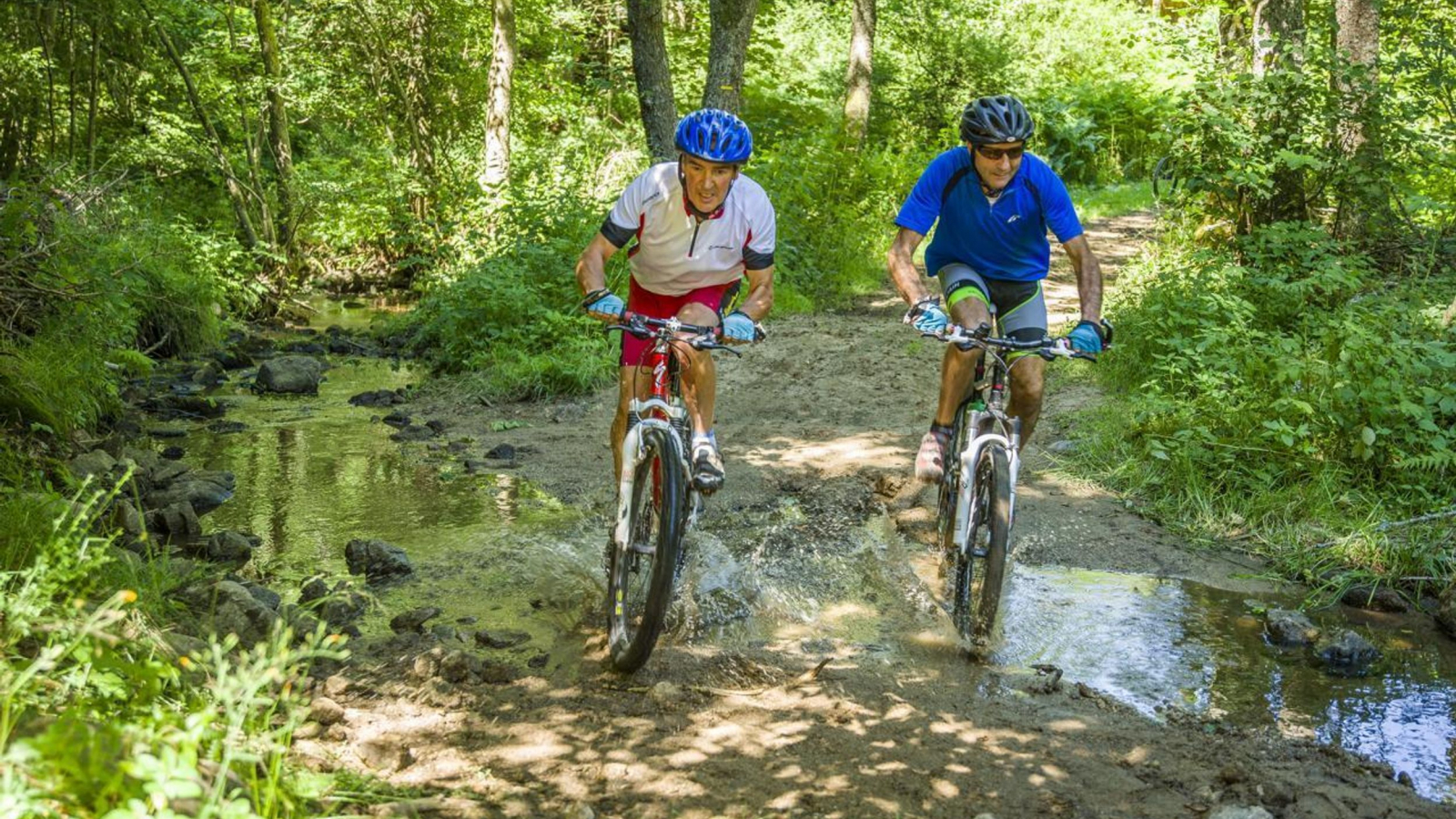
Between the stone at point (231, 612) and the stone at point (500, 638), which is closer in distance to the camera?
the stone at point (231, 612)

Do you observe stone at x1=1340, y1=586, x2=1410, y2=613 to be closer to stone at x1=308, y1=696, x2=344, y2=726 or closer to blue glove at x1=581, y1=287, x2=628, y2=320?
blue glove at x1=581, y1=287, x2=628, y2=320

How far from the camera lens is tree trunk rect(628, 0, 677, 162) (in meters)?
13.6

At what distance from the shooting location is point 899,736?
4.35 metres

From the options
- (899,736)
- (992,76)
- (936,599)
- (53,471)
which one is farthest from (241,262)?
(992,76)

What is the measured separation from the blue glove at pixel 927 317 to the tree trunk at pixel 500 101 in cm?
1104

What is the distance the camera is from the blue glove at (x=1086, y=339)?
5.20m

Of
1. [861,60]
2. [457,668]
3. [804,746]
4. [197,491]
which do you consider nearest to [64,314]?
[197,491]

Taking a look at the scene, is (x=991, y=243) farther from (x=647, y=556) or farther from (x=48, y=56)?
(x=48, y=56)

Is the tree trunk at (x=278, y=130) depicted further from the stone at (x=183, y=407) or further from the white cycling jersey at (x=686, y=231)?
the white cycling jersey at (x=686, y=231)

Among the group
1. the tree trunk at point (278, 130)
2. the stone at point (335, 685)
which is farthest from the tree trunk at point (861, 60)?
the stone at point (335, 685)

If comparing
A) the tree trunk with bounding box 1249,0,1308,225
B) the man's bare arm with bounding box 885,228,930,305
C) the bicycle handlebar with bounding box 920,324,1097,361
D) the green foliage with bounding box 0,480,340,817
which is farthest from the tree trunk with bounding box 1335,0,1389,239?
the green foliage with bounding box 0,480,340,817

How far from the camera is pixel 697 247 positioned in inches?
215

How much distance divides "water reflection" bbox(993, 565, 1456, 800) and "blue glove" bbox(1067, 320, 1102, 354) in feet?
4.50

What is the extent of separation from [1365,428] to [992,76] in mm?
21011
